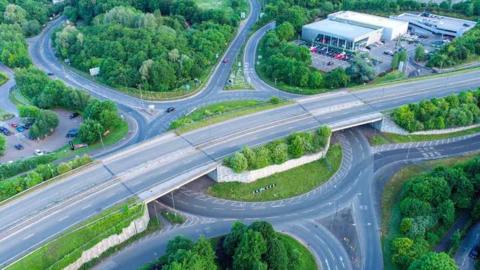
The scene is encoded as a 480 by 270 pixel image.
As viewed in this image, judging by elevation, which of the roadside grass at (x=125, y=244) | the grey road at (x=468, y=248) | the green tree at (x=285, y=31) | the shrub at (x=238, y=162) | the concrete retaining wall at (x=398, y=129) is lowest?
the grey road at (x=468, y=248)

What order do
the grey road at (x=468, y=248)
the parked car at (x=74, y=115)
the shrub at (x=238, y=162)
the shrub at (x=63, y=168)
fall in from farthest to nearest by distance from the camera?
the parked car at (x=74, y=115) < the shrub at (x=238, y=162) < the shrub at (x=63, y=168) < the grey road at (x=468, y=248)

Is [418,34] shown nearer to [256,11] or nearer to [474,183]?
[256,11]

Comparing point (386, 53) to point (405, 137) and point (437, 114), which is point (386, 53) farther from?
point (405, 137)

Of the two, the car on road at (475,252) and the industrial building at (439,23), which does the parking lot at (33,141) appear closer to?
the car on road at (475,252)

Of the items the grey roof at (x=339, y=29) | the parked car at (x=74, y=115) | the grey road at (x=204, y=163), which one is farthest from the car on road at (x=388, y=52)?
the parked car at (x=74, y=115)

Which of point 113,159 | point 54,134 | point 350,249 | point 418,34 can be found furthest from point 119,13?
point 350,249

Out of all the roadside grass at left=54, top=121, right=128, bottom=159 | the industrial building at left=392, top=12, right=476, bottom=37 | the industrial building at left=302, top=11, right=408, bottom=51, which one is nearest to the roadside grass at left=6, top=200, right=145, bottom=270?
the roadside grass at left=54, top=121, right=128, bottom=159
